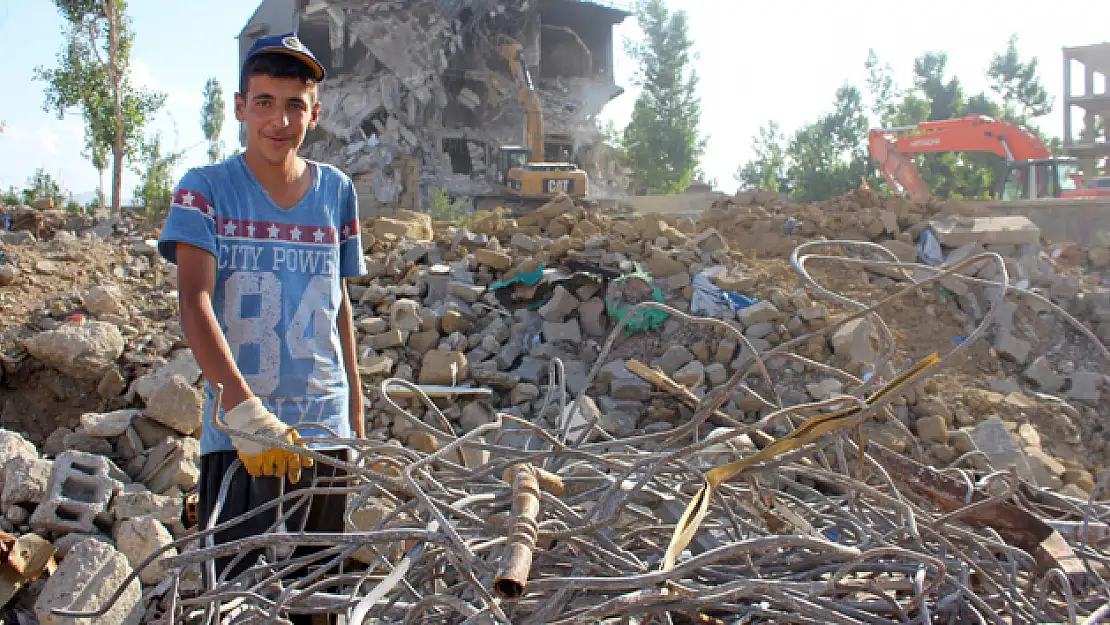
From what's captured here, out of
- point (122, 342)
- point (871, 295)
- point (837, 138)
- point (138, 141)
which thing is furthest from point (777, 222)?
point (837, 138)

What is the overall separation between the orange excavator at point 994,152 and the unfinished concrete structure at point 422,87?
11.3 m

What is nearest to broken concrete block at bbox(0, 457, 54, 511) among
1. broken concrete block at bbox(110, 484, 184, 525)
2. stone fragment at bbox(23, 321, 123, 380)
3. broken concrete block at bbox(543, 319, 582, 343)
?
broken concrete block at bbox(110, 484, 184, 525)

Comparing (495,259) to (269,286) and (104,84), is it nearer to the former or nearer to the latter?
(269,286)

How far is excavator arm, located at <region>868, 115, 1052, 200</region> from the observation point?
38.9 feet

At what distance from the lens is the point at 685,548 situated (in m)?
1.10

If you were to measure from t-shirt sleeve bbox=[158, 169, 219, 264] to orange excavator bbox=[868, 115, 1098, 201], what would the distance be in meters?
10.3

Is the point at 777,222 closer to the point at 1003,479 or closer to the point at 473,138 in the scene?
the point at 1003,479

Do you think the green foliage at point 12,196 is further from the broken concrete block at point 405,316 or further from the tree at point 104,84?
the broken concrete block at point 405,316

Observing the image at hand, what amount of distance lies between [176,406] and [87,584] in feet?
4.70

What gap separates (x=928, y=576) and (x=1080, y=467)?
14.6ft

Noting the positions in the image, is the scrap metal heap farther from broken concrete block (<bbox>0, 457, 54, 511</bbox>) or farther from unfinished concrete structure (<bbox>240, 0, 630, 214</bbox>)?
broken concrete block (<bbox>0, 457, 54, 511</bbox>)

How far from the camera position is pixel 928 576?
1195 millimetres

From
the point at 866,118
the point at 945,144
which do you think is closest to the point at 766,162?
the point at 866,118

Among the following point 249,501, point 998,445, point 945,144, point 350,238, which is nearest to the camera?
point 249,501
